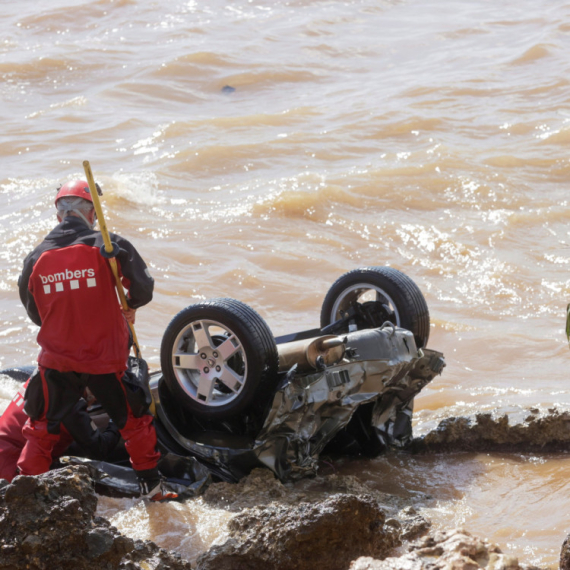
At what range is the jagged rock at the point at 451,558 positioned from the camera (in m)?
3.63

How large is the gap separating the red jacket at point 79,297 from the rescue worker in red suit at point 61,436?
1.43ft

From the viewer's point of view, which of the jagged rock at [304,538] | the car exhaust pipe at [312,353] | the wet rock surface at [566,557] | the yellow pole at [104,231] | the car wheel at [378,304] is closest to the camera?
the wet rock surface at [566,557]

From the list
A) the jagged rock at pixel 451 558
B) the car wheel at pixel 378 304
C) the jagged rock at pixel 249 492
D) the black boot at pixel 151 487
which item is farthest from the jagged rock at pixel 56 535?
the car wheel at pixel 378 304

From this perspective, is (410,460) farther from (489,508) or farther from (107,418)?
(107,418)

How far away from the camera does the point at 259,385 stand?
500 cm

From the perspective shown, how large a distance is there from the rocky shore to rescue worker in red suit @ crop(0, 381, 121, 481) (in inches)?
47.4

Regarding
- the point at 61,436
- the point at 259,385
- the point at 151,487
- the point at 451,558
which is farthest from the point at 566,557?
the point at 61,436

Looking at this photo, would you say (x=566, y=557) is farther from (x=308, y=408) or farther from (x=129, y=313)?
(x=129, y=313)

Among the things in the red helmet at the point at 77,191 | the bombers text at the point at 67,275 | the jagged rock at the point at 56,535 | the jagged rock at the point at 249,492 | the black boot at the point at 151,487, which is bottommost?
the jagged rock at the point at 249,492

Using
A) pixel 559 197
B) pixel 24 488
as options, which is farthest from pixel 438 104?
pixel 24 488

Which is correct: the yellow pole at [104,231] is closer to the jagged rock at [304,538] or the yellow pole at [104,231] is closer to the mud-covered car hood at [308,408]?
the mud-covered car hood at [308,408]

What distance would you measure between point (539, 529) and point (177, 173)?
13.4 meters

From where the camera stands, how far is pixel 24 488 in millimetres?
3658

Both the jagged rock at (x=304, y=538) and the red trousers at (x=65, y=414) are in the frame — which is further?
the red trousers at (x=65, y=414)
